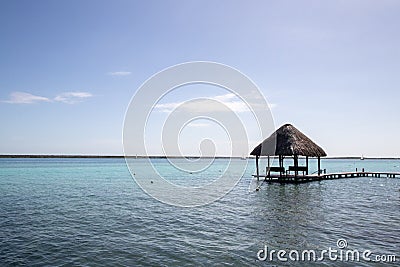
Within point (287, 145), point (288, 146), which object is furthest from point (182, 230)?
point (287, 145)

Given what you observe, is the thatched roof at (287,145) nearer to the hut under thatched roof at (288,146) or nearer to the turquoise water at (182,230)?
the hut under thatched roof at (288,146)

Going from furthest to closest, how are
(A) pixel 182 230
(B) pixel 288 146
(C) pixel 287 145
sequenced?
(C) pixel 287 145, (B) pixel 288 146, (A) pixel 182 230

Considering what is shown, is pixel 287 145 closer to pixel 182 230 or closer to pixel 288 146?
pixel 288 146

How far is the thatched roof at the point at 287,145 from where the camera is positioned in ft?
108

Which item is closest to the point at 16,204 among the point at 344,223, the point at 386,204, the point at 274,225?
the point at 274,225

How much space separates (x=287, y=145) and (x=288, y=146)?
22 centimetres

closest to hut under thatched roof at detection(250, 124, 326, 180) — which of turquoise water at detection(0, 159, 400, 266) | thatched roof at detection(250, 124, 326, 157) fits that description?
thatched roof at detection(250, 124, 326, 157)

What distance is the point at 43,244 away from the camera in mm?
11703

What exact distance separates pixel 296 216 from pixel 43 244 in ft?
38.8

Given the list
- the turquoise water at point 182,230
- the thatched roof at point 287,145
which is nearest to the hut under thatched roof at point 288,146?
the thatched roof at point 287,145

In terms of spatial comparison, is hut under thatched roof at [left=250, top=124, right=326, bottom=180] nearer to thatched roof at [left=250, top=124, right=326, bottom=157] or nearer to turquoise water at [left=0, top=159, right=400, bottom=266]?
thatched roof at [left=250, top=124, right=326, bottom=157]

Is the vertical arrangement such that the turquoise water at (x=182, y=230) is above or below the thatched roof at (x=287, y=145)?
below

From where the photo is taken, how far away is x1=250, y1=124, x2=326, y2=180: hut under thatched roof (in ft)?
108

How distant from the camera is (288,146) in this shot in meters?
33.1
